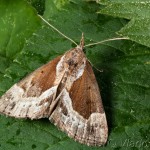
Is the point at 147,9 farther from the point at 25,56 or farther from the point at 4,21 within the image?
the point at 4,21

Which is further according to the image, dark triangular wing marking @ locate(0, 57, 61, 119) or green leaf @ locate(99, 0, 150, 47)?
dark triangular wing marking @ locate(0, 57, 61, 119)


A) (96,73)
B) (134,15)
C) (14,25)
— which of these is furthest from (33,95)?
(134,15)

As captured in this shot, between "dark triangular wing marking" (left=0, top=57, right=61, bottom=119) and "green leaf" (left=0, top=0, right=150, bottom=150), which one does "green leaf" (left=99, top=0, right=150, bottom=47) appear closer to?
"green leaf" (left=0, top=0, right=150, bottom=150)

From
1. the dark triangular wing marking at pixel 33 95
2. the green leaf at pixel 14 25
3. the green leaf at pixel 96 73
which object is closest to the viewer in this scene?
the green leaf at pixel 96 73

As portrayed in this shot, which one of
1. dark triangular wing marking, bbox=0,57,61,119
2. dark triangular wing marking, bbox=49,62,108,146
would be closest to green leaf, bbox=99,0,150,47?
dark triangular wing marking, bbox=49,62,108,146

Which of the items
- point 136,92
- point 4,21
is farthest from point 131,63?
point 4,21

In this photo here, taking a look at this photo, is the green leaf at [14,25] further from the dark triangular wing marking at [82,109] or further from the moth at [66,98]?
the dark triangular wing marking at [82,109]

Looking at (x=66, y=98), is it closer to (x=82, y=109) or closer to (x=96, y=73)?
(x=82, y=109)

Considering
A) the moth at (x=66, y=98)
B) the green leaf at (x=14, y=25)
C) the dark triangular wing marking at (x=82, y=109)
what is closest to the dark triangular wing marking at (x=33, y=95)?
the moth at (x=66, y=98)
